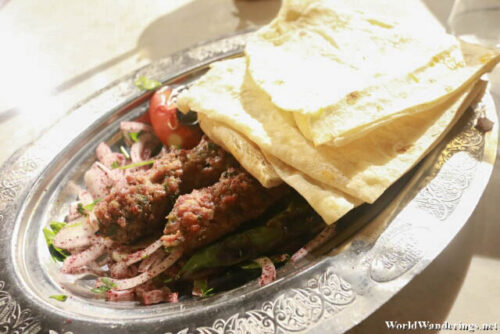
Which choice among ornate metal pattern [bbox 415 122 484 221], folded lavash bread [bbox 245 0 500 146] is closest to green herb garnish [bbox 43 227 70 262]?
folded lavash bread [bbox 245 0 500 146]

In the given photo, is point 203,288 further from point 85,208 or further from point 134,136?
point 134,136

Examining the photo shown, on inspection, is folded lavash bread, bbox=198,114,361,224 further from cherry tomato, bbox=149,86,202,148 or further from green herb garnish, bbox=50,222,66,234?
green herb garnish, bbox=50,222,66,234

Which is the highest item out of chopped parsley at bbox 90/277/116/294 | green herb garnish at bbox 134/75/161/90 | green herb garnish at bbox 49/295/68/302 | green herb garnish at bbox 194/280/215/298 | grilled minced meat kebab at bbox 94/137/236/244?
green herb garnish at bbox 134/75/161/90

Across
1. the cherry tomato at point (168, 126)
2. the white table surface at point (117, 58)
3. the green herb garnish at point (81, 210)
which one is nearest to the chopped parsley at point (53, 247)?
the green herb garnish at point (81, 210)

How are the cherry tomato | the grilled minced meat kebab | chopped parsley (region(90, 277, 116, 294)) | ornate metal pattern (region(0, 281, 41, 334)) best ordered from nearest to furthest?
ornate metal pattern (region(0, 281, 41, 334)), chopped parsley (region(90, 277, 116, 294)), the grilled minced meat kebab, the cherry tomato

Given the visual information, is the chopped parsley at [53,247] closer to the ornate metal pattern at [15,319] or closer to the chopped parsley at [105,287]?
the chopped parsley at [105,287]

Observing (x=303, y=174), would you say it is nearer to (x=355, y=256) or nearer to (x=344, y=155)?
(x=344, y=155)

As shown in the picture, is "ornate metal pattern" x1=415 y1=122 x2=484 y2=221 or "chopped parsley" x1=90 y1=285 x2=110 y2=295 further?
"chopped parsley" x1=90 y1=285 x2=110 y2=295
